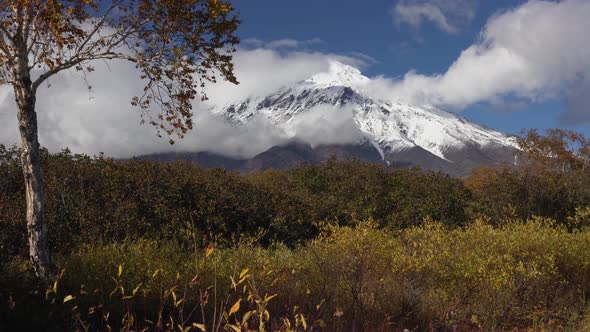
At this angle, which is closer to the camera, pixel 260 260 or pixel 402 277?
pixel 260 260

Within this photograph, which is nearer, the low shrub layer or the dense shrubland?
the dense shrubland

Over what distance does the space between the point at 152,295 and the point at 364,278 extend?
→ 3347 mm

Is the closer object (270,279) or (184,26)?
(184,26)

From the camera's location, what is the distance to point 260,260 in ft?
22.2

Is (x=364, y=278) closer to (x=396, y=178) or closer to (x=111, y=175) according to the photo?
(x=111, y=175)

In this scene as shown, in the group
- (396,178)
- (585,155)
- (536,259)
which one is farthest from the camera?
(585,155)

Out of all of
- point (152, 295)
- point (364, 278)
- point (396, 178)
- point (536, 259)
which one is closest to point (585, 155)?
point (396, 178)

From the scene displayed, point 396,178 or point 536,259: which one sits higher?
point 396,178

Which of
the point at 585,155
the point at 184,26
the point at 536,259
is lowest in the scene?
the point at 536,259

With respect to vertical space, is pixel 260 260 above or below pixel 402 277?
above

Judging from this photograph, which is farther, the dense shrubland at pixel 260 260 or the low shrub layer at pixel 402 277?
the low shrub layer at pixel 402 277

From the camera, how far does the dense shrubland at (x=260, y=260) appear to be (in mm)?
4664

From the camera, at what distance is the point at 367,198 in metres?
19.4

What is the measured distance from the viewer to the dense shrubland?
15.3 ft
